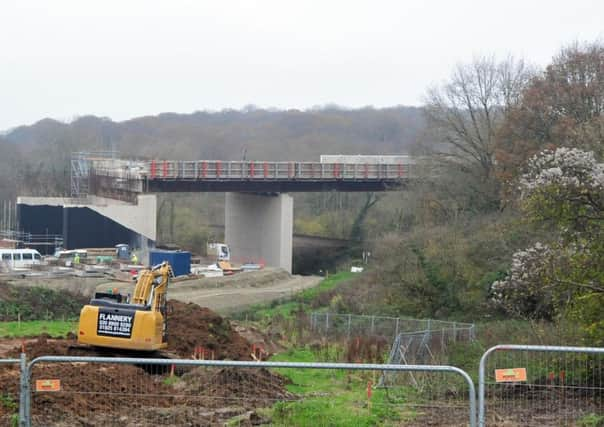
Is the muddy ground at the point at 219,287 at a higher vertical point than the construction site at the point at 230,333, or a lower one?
lower

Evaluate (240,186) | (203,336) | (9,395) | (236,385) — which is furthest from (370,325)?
(240,186)

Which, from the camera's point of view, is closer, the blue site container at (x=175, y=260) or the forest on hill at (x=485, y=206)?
the forest on hill at (x=485, y=206)

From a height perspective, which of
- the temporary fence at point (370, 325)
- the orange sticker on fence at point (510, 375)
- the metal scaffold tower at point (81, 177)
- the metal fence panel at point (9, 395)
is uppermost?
the metal scaffold tower at point (81, 177)

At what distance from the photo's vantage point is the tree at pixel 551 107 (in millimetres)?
44719

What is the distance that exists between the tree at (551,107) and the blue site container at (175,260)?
22.2m

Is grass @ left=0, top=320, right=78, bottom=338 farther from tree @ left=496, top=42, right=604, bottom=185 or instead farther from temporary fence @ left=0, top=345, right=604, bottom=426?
tree @ left=496, top=42, right=604, bottom=185

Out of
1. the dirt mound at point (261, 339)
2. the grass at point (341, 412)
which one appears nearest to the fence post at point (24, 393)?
the grass at point (341, 412)

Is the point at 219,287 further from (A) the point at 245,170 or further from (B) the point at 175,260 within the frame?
(A) the point at 245,170

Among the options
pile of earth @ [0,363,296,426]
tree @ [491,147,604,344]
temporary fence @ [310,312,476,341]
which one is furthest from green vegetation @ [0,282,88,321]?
tree @ [491,147,604,344]

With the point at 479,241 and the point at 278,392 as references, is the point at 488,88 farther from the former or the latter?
the point at 278,392

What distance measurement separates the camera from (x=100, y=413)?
48.3 ft

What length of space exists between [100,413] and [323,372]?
34.1ft

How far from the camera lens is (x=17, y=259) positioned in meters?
59.6

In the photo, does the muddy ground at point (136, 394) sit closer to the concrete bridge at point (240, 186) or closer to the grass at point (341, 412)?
the grass at point (341, 412)
